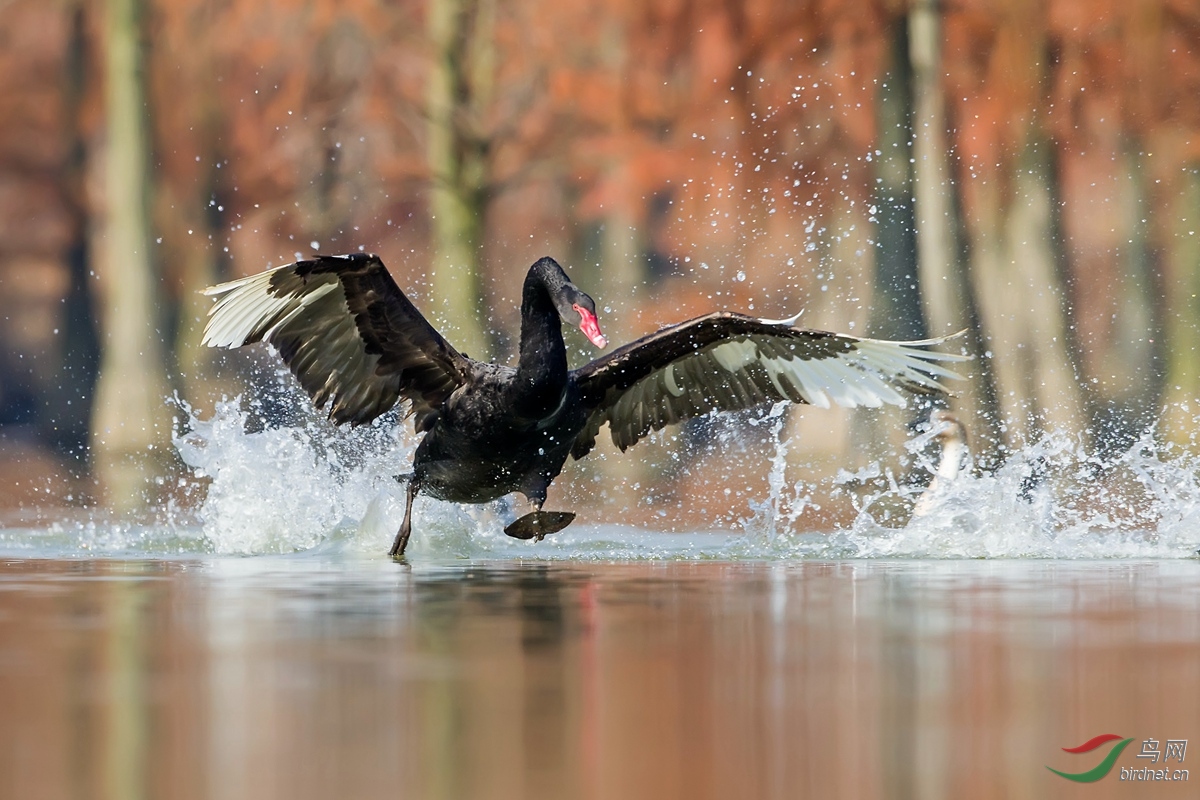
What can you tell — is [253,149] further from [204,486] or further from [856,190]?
[856,190]

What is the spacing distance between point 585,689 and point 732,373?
20.9ft

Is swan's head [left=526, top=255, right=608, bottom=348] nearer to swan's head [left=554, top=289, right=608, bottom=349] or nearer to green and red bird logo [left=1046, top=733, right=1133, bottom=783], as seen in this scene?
swan's head [left=554, top=289, right=608, bottom=349]

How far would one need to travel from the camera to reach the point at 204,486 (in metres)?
21.4

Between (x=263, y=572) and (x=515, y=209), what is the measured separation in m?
19.7

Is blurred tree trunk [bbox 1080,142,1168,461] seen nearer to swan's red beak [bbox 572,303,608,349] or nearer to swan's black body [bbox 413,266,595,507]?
swan's black body [bbox 413,266,595,507]

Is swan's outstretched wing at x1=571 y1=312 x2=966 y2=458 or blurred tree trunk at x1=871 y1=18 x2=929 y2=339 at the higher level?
blurred tree trunk at x1=871 y1=18 x2=929 y2=339

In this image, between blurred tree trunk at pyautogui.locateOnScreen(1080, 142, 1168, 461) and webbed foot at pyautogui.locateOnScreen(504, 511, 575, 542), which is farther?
blurred tree trunk at pyautogui.locateOnScreen(1080, 142, 1168, 461)

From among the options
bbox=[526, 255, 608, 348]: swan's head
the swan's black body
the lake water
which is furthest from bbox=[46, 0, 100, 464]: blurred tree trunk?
bbox=[526, 255, 608, 348]: swan's head

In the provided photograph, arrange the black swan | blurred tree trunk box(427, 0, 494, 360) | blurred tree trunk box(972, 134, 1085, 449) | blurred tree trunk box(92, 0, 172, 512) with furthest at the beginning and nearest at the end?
blurred tree trunk box(972, 134, 1085, 449) < blurred tree trunk box(92, 0, 172, 512) < blurred tree trunk box(427, 0, 494, 360) < the black swan

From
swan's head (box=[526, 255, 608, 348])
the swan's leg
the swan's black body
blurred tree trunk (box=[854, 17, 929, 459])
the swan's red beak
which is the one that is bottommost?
the swan's leg

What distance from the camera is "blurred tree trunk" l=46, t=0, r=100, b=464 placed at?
23.5 metres

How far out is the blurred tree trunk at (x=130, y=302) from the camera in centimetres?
1822

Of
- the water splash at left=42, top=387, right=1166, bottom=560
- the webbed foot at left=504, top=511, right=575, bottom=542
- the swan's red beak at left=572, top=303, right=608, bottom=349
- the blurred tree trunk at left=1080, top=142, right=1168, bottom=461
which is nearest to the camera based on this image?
the swan's red beak at left=572, top=303, right=608, bottom=349

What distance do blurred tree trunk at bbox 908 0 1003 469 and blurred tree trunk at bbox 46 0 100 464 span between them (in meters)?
11.1
